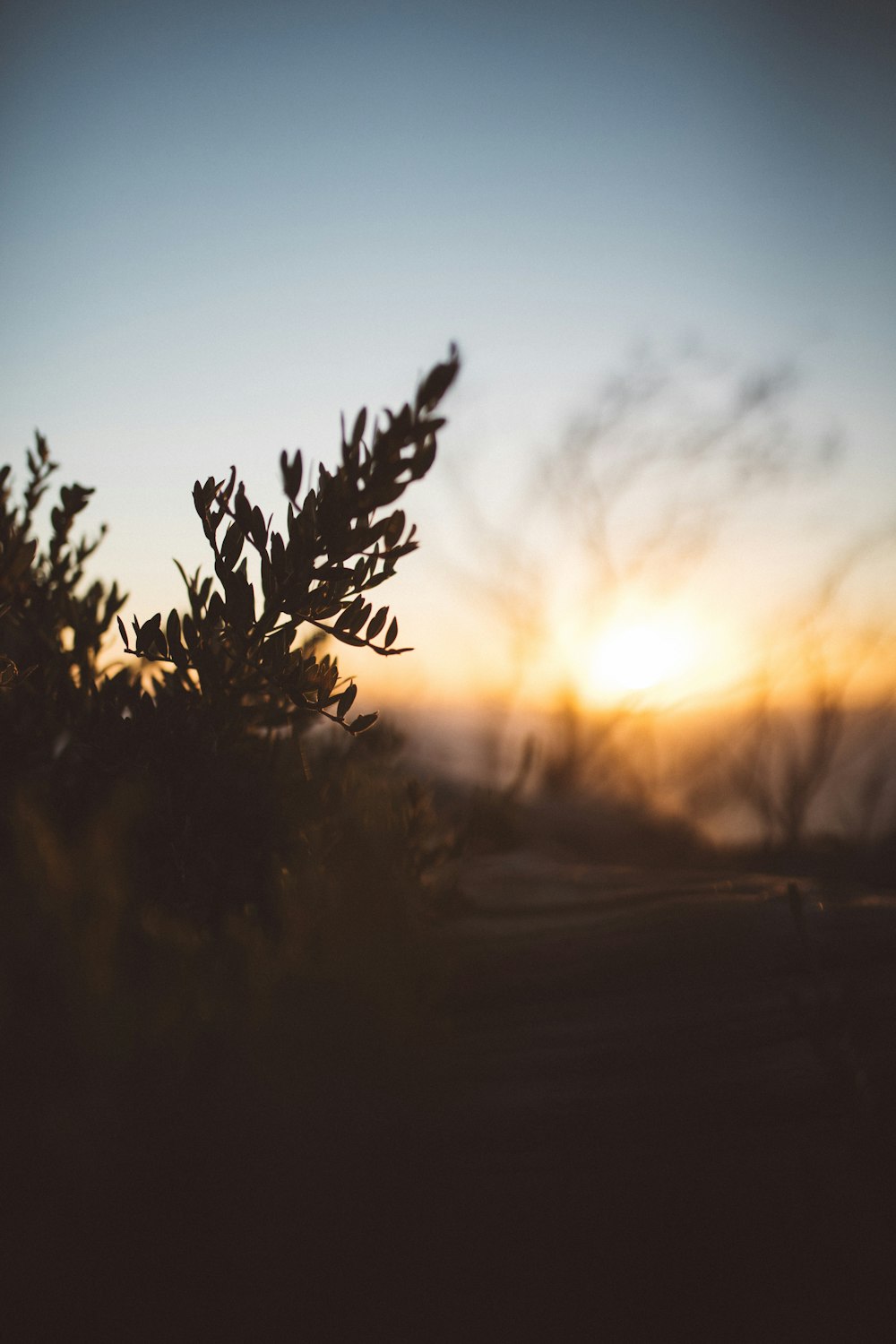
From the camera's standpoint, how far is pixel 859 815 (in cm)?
619

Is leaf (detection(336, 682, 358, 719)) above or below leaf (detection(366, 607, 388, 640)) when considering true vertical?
below

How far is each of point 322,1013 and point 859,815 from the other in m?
6.07

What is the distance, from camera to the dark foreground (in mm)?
1059

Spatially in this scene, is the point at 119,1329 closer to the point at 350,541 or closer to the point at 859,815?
the point at 350,541

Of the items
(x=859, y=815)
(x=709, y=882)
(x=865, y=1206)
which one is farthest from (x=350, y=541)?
(x=859, y=815)

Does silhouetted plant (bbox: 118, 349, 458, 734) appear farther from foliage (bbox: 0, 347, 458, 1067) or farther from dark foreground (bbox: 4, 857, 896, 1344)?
dark foreground (bbox: 4, 857, 896, 1344)

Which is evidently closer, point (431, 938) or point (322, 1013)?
point (322, 1013)

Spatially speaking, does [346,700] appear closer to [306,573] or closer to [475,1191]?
[306,573]

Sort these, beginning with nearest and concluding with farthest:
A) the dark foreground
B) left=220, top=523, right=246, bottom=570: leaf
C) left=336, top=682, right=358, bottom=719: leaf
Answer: the dark foreground < left=220, top=523, right=246, bottom=570: leaf < left=336, top=682, right=358, bottom=719: leaf

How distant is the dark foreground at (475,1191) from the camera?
106 cm

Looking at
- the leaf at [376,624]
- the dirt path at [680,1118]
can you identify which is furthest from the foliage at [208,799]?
the dirt path at [680,1118]

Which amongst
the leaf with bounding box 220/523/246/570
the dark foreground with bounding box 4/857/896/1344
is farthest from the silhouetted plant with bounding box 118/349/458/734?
the dark foreground with bounding box 4/857/896/1344

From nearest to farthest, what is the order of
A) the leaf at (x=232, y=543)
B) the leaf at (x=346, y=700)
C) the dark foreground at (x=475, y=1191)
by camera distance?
the dark foreground at (x=475, y=1191) < the leaf at (x=232, y=543) < the leaf at (x=346, y=700)

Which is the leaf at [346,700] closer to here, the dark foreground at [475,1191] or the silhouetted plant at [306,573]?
the silhouetted plant at [306,573]
